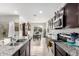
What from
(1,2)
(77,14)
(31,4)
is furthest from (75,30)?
(1,2)

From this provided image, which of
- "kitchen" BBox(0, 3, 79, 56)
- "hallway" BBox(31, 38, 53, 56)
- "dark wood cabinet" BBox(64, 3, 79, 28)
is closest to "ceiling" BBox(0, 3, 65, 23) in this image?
"kitchen" BBox(0, 3, 79, 56)

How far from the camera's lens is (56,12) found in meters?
1.97

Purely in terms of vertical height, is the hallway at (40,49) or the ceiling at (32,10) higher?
the ceiling at (32,10)

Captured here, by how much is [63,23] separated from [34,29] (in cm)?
66

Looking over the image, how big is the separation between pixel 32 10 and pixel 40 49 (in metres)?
0.77

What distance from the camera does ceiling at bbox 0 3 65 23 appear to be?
1.79 m

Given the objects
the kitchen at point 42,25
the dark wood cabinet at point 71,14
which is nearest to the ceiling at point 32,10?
the kitchen at point 42,25

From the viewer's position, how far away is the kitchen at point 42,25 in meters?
1.84

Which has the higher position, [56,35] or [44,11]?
[44,11]

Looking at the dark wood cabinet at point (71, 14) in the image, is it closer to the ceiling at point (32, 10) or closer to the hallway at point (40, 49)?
the ceiling at point (32, 10)

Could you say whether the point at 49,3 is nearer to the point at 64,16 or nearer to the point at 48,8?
the point at 48,8

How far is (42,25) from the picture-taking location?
80.4 inches

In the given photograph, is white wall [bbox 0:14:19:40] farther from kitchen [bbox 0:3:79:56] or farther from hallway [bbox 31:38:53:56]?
hallway [bbox 31:38:53:56]

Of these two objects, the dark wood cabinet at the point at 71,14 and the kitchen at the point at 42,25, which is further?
the dark wood cabinet at the point at 71,14
